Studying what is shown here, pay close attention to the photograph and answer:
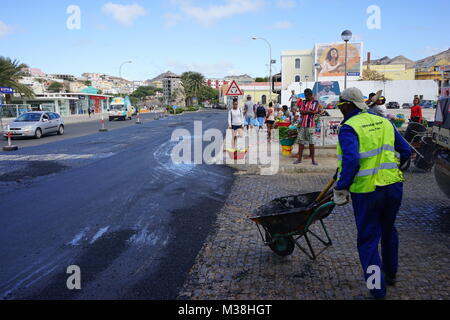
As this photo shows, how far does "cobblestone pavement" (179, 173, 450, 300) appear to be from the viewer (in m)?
3.59

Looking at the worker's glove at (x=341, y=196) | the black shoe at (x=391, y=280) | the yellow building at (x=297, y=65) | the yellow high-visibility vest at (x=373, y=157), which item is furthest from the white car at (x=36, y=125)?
the yellow building at (x=297, y=65)

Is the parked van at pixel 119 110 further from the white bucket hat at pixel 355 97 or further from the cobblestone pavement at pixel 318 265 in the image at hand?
the white bucket hat at pixel 355 97

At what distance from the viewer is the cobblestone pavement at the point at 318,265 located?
3590 millimetres

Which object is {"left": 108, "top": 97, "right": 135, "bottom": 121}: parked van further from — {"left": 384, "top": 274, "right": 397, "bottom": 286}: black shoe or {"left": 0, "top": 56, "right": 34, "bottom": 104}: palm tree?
{"left": 384, "top": 274, "right": 397, "bottom": 286}: black shoe

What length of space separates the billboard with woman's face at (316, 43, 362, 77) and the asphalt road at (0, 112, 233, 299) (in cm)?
6479

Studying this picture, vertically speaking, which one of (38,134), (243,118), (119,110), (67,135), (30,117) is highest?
(119,110)

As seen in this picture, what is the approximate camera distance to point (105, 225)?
5727 mm

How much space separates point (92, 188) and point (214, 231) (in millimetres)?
3840

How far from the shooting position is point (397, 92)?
192ft

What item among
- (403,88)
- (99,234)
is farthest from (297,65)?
(99,234)

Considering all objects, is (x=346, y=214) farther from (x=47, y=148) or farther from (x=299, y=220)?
(x=47, y=148)

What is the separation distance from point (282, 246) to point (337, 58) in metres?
72.1

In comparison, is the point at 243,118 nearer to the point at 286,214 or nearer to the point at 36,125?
the point at 36,125

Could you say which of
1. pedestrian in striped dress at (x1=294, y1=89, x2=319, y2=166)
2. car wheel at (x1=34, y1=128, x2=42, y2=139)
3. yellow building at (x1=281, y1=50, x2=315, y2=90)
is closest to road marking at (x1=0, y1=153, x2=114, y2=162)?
pedestrian in striped dress at (x1=294, y1=89, x2=319, y2=166)
